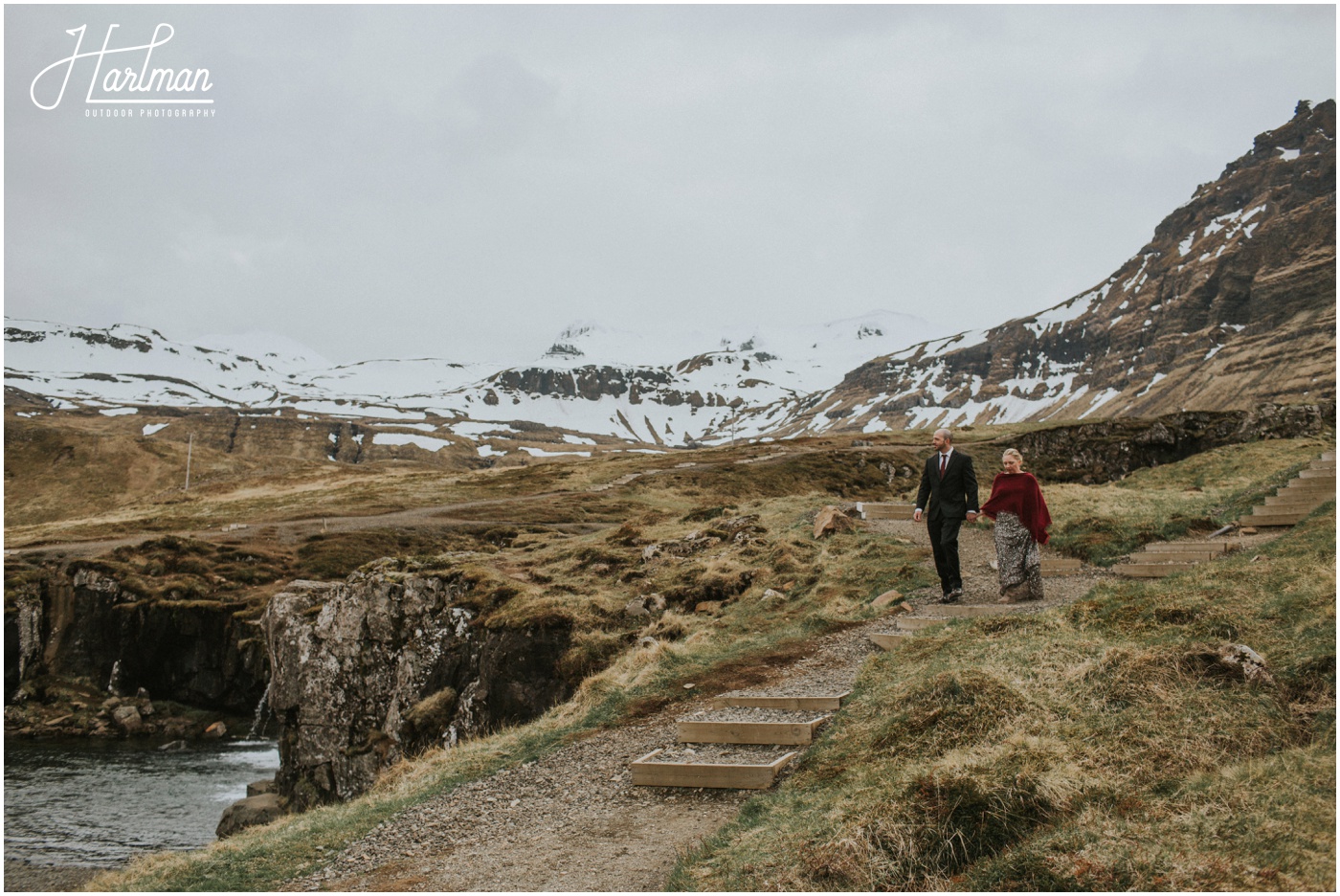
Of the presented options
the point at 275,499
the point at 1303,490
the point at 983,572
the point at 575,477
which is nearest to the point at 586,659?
the point at 983,572

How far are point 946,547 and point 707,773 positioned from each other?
24.5 feet

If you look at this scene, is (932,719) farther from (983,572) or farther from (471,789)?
(983,572)

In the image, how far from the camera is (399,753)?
66.5ft

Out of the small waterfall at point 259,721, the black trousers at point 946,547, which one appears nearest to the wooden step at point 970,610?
the black trousers at point 946,547

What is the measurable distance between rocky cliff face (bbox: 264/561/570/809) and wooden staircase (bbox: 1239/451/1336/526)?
16096 mm

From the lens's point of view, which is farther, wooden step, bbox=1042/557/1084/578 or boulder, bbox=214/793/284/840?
boulder, bbox=214/793/284/840

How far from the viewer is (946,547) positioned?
15219mm

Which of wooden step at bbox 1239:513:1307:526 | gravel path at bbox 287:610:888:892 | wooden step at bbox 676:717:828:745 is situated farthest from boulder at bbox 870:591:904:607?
wooden step at bbox 1239:513:1307:526

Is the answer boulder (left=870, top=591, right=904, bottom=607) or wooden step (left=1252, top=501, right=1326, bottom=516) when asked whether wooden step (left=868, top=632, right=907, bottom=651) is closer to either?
boulder (left=870, top=591, right=904, bottom=607)

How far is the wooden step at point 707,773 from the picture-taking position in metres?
9.23

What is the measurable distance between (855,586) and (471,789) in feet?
34.3

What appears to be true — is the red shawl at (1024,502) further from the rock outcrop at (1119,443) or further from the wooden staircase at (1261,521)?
the rock outcrop at (1119,443)

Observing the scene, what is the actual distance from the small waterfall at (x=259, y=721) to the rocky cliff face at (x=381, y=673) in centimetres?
1444

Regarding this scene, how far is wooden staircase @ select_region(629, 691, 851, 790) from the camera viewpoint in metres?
9.38
